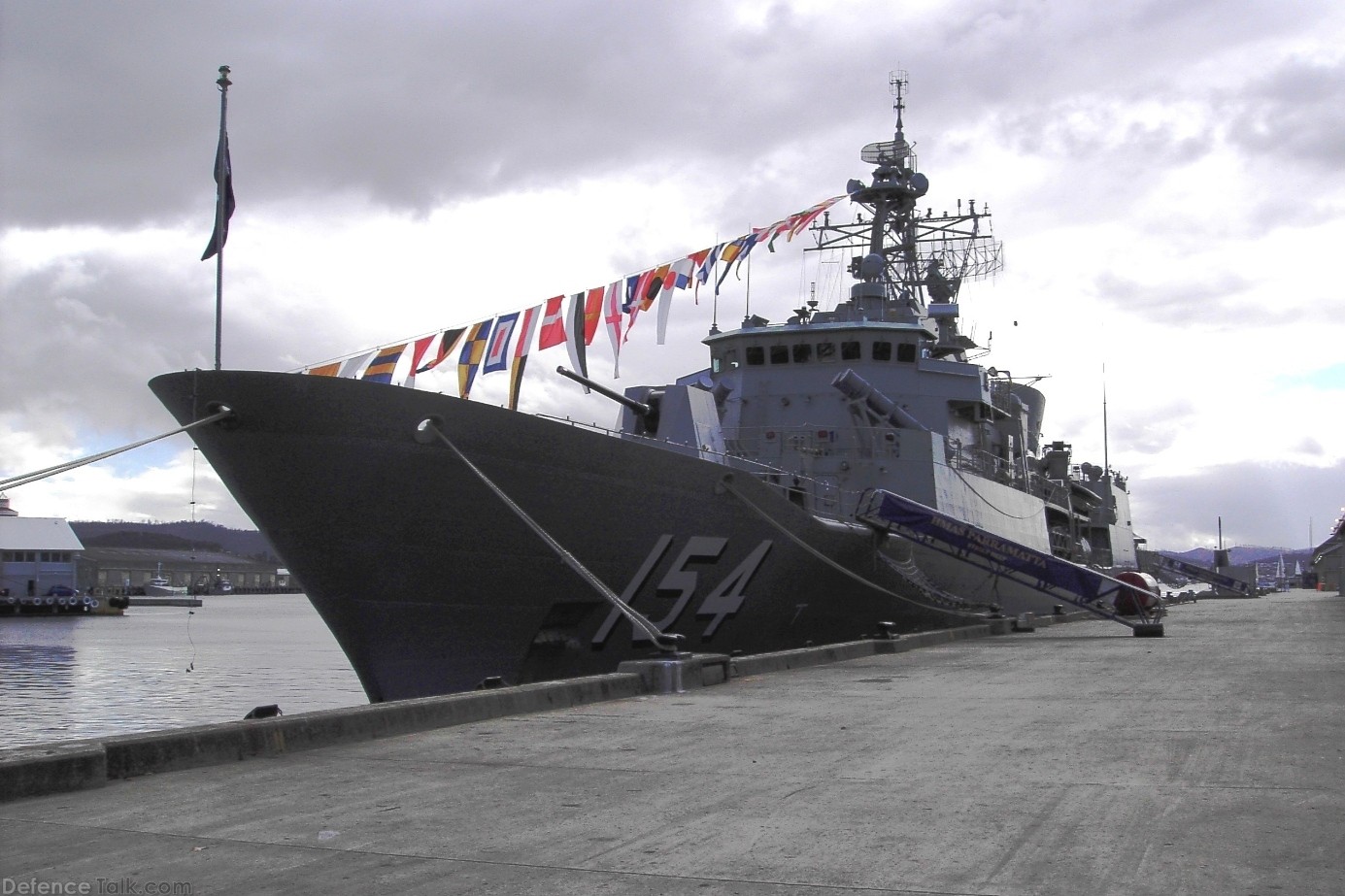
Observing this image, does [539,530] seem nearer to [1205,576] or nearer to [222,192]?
[222,192]

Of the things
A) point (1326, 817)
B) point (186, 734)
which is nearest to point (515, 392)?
point (186, 734)

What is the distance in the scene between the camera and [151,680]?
25.1 metres

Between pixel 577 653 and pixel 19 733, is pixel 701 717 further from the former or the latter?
pixel 19 733

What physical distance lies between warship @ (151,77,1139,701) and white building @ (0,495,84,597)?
5830cm

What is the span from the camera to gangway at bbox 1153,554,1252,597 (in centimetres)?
5912

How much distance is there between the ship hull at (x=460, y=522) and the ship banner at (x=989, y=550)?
4.17 meters

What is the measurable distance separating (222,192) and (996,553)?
11.8 m

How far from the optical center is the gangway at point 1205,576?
59119mm

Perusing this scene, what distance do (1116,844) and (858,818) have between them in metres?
0.86

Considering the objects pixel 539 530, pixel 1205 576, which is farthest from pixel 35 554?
pixel 539 530

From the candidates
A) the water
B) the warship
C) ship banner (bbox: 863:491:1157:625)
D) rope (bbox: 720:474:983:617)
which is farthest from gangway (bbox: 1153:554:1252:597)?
rope (bbox: 720:474:983:617)

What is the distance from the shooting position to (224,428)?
34.4 ft

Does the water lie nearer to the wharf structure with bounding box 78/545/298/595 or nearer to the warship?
the warship

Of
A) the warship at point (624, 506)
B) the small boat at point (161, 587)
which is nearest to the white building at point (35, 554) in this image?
the small boat at point (161, 587)
